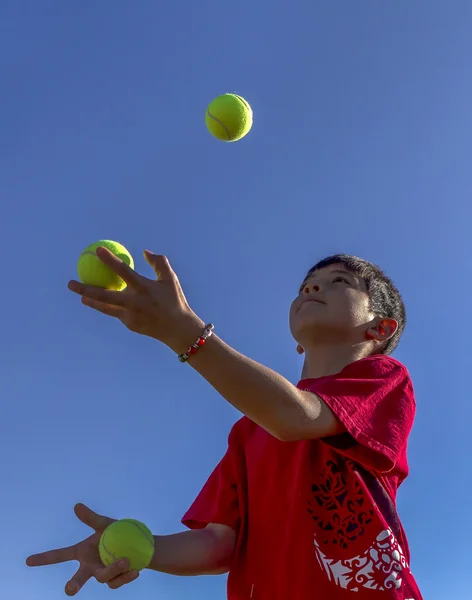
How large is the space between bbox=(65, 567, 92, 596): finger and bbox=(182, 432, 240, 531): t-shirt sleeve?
1.14m

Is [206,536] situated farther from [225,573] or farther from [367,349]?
Result: [367,349]

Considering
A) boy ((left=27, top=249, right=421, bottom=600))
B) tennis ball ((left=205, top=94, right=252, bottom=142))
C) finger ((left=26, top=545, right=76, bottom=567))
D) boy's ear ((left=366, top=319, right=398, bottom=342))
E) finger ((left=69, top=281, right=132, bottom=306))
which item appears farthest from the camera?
tennis ball ((left=205, top=94, right=252, bottom=142))

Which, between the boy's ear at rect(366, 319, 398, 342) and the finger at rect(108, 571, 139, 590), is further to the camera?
the boy's ear at rect(366, 319, 398, 342)

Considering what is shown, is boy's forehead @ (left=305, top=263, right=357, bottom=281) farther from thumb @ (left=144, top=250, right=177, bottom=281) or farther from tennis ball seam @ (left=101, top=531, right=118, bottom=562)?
tennis ball seam @ (left=101, top=531, right=118, bottom=562)

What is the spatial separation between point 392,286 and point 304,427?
266cm

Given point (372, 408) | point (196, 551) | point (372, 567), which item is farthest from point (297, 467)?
point (196, 551)

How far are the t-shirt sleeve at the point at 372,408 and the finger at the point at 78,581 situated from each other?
1.51 metres

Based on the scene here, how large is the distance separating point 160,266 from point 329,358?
2103mm

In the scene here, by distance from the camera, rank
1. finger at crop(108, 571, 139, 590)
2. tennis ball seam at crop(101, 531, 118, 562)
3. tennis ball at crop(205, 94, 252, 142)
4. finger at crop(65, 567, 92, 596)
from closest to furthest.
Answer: finger at crop(65, 567, 92, 596), finger at crop(108, 571, 139, 590), tennis ball seam at crop(101, 531, 118, 562), tennis ball at crop(205, 94, 252, 142)

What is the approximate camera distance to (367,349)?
531cm

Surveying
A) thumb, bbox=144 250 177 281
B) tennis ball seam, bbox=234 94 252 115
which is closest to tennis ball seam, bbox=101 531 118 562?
thumb, bbox=144 250 177 281

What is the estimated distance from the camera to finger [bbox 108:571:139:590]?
3770mm

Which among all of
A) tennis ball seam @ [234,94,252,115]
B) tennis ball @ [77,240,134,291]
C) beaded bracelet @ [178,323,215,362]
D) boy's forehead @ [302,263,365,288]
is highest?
tennis ball seam @ [234,94,252,115]

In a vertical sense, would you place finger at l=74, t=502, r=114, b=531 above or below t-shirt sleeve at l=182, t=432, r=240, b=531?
below
